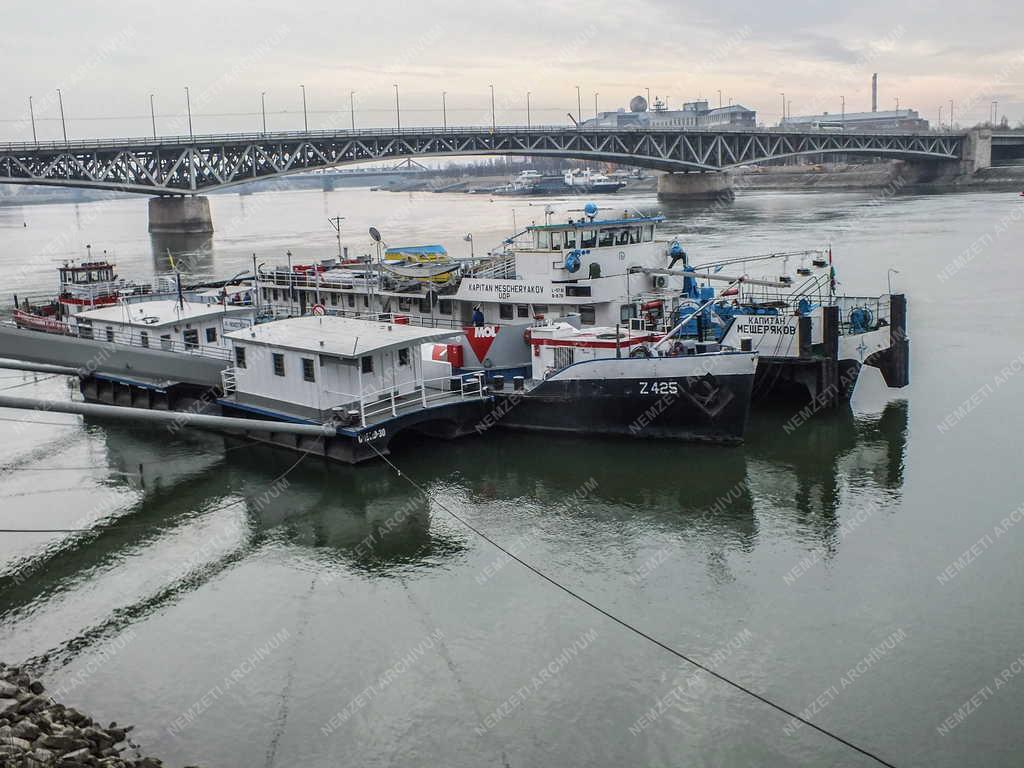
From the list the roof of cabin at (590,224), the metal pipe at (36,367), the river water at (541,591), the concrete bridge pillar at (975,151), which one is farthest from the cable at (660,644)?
the concrete bridge pillar at (975,151)

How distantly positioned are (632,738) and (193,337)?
21.3 metres

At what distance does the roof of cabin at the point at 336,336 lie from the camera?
22.6 m

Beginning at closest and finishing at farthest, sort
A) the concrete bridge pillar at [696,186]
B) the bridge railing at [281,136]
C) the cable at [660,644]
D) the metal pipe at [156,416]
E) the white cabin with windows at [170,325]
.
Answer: the cable at [660,644], the metal pipe at [156,416], the white cabin with windows at [170,325], the bridge railing at [281,136], the concrete bridge pillar at [696,186]

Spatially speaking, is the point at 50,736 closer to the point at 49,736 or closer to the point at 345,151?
the point at 49,736

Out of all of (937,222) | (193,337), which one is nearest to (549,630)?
(193,337)

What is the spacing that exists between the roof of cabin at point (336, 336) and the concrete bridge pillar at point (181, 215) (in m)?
74.2

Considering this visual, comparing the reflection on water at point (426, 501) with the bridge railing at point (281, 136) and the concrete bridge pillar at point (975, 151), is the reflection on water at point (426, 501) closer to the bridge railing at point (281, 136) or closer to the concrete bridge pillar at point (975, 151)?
the bridge railing at point (281, 136)

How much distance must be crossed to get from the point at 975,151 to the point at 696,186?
117ft

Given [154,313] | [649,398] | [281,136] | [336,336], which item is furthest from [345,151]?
[649,398]

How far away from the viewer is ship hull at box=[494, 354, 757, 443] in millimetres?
22578

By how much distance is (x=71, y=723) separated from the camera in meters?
12.0

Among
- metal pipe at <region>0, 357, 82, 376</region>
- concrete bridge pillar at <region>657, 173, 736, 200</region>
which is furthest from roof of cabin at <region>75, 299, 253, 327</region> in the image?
concrete bridge pillar at <region>657, 173, 736, 200</region>

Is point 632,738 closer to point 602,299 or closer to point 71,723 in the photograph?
point 71,723

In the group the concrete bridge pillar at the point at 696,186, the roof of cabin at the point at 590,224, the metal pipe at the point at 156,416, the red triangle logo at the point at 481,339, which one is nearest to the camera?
the metal pipe at the point at 156,416
